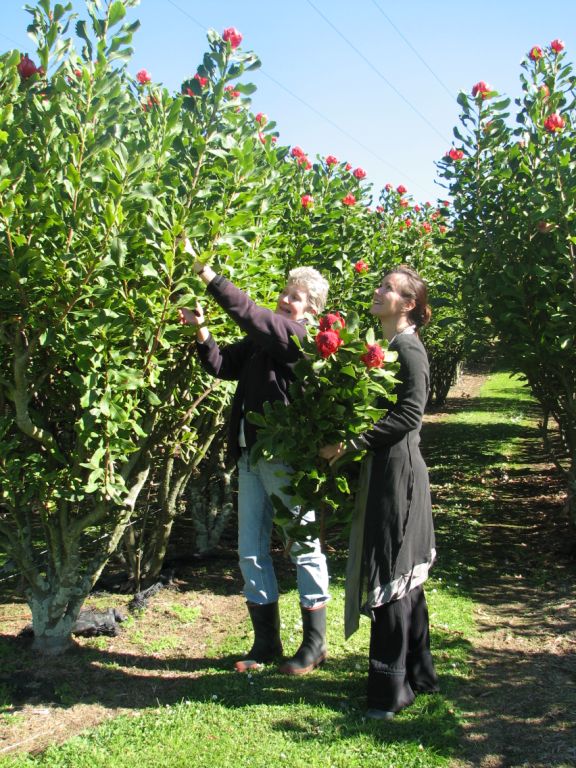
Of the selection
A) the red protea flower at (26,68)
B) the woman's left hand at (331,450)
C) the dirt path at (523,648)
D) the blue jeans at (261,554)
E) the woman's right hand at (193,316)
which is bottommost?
→ the dirt path at (523,648)

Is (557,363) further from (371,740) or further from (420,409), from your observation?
(371,740)

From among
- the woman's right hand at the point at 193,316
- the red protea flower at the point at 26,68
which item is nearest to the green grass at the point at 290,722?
the woman's right hand at the point at 193,316

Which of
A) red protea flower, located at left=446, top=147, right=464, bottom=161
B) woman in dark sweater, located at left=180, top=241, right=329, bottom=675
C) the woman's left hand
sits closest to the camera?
the woman's left hand

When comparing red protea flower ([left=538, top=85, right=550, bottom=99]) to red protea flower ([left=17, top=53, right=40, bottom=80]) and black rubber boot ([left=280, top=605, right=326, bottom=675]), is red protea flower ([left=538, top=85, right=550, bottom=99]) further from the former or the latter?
black rubber boot ([left=280, top=605, right=326, bottom=675])

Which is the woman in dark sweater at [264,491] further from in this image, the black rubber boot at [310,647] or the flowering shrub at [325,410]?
the flowering shrub at [325,410]

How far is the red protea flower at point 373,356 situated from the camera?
9.00 ft

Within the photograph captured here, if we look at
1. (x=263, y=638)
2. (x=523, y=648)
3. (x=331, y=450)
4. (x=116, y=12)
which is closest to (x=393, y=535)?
(x=331, y=450)

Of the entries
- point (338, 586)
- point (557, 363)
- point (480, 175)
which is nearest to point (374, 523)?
point (338, 586)

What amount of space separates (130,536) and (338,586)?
1480 millimetres

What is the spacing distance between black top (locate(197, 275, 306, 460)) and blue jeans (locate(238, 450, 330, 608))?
16cm

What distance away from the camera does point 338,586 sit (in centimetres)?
513

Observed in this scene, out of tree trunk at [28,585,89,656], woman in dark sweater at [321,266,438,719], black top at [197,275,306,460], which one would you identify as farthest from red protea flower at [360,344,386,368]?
tree trunk at [28,585,89,656]

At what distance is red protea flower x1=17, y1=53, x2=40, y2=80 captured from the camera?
3078mm

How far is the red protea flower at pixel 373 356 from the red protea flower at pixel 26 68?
1844 mm
